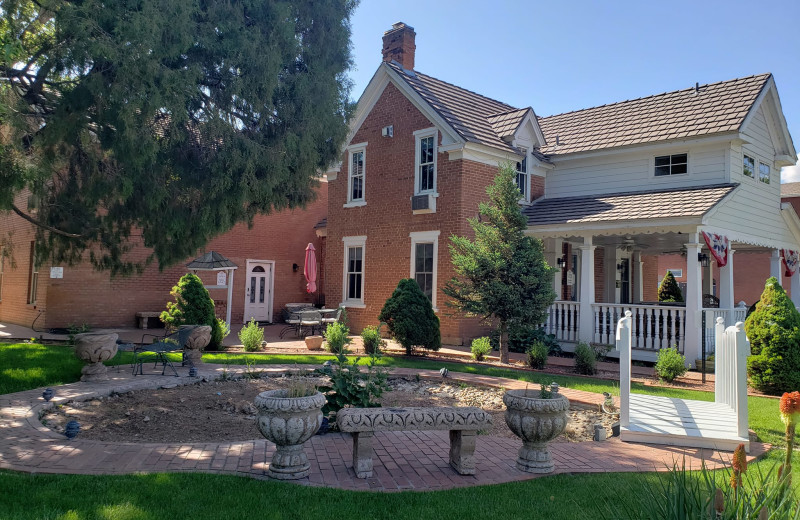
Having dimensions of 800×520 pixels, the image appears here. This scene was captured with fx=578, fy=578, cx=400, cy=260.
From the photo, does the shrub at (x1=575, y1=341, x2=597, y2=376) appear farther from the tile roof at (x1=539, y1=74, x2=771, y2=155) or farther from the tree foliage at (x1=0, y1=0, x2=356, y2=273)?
A: the tile roof at (x1=539, y1=74, x2=771, y2=155)

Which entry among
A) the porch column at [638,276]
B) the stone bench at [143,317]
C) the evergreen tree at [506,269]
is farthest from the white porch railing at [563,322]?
the stone bench at [143,317]

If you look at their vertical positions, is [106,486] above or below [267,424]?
below

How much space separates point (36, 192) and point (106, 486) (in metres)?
6.07

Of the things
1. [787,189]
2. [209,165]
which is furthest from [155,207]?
[787,189]

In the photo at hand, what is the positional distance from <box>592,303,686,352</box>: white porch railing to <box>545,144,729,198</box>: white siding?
12.3ft

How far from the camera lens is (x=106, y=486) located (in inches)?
184

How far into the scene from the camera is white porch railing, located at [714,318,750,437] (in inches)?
255

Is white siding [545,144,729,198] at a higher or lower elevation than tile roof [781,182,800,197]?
lower

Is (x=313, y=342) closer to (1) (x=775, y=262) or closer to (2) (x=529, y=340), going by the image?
(2) (x=529, y=340)

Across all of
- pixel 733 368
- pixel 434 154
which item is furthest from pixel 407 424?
pixel 434 154

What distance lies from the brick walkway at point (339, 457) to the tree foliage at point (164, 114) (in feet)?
11.7

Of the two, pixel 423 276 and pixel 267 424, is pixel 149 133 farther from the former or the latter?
pixel 423 276

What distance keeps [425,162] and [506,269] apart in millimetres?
5544

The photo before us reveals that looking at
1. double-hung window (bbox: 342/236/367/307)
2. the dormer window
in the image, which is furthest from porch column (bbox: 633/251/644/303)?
double-hung window (bbox: 342/236/367/307)
